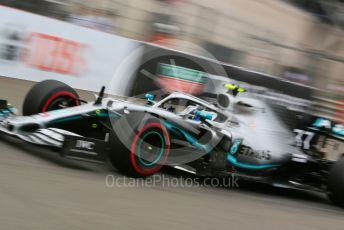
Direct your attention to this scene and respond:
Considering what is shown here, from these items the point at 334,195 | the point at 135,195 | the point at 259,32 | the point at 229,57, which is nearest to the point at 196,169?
the point at 135,195

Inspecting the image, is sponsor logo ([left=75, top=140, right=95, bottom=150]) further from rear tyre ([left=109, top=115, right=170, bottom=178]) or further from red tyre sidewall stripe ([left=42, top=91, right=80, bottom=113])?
red tyre sidewall stripe ([left=42, top=91, right=80, bottom=113])

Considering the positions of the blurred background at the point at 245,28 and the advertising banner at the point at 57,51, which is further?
the blurred background at the point at 245,28

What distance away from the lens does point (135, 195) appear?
5.10 meters

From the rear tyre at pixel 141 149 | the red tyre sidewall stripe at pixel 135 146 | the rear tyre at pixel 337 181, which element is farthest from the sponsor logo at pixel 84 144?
the rear tyre at pixel 337 181

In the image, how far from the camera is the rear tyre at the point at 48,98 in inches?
250

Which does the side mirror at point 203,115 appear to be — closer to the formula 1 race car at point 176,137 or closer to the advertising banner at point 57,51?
the formula 1 race car at point 176,137

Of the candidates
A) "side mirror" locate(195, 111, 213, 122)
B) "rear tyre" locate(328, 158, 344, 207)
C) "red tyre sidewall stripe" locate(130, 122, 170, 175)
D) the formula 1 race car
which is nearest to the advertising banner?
the formula 1 race car

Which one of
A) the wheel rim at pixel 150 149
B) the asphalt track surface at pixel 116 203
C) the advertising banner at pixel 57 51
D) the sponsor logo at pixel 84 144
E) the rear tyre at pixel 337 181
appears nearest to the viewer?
the asphalt track surface at pixel 116 203

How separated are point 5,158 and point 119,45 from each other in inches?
263

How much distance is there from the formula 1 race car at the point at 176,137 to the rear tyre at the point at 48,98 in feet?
0.04

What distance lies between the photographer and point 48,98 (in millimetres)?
6359

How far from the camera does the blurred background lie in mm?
11914

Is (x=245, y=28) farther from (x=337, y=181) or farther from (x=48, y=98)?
(x=48, y=98)

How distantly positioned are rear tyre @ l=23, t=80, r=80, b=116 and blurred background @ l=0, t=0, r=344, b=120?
14.4ft
